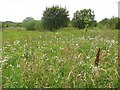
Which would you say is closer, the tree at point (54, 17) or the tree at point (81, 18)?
the tree at point (54, 17)

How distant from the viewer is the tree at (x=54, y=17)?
2638 centimetres

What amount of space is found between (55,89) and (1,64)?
1.54m

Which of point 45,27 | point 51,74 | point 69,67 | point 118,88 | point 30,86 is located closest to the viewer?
point 118,88

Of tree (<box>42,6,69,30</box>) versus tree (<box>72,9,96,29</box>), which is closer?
tree (<box>42,6,69,30</box>)

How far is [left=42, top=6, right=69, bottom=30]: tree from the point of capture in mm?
26375

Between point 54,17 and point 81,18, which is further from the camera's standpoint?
point 81,18

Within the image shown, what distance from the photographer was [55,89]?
317cm

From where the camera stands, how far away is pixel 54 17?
26562 millimetres

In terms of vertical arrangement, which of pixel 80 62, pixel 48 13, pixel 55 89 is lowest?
pixel 55 89

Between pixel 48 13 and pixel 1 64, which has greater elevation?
pixel 48 13

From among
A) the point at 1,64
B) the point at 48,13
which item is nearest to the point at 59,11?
the point at 48,13

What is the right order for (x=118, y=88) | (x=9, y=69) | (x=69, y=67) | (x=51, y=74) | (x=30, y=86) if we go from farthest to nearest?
(x=9, y=69) → (x=69, y=67) → (x=51, y=74) → (x=30, y=86) → (x=118, y=88)

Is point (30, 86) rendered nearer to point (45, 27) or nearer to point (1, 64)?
point (1, 64)

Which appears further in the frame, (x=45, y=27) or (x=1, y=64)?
(x=45, y=27)
